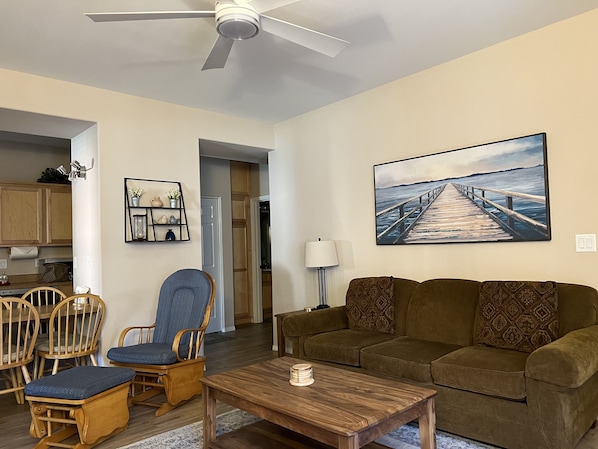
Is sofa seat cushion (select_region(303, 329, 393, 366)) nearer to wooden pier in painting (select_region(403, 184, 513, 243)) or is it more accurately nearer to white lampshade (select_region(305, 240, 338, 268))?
white lampshade (select_region(305, 240, 338, 268))

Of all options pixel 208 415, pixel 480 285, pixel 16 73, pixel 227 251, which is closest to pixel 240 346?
pixel 227 251

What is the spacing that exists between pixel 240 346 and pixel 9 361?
270 cm

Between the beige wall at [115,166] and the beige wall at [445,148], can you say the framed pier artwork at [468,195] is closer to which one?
the beige wall at [445,148]

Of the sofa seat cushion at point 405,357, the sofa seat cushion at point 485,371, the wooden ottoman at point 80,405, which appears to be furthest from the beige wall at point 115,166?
the sofa seat cushion at point 485,371

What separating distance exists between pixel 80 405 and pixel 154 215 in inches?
81.4

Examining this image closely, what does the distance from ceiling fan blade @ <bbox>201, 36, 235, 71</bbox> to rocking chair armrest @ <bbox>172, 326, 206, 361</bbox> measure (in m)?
2.08

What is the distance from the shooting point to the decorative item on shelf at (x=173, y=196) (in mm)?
4457

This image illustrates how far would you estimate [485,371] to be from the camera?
254 centimetres

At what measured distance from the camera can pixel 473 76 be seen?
3572 millimetres

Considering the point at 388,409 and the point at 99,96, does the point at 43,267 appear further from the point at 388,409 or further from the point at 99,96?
the point at 388,409

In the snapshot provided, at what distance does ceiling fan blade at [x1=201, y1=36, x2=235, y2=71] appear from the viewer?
2641 millimetres

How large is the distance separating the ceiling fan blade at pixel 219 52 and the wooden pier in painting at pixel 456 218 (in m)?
2.08

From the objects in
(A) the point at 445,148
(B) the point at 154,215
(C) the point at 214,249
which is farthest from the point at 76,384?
(C) the point at 214,249

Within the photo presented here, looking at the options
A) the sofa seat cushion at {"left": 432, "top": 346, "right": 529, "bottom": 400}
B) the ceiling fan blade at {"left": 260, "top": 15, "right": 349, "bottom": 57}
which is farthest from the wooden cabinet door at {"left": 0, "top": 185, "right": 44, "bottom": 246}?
the sofa seat cushion at {"left": 432, "top": 346, "right": 529, "bottom": 400}
